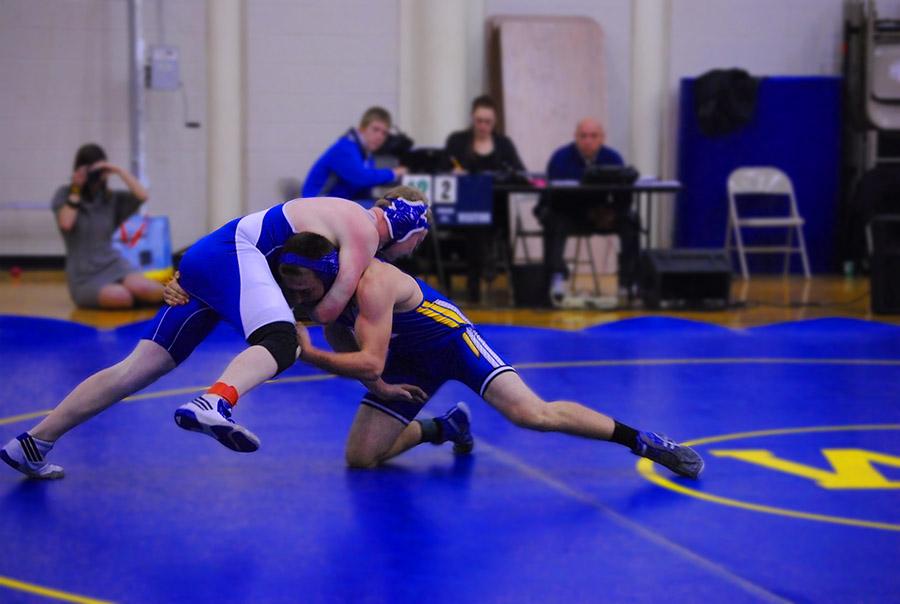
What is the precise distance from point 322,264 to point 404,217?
1.23 feet

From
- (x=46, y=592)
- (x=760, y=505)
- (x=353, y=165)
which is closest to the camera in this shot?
(x=46, y=592)

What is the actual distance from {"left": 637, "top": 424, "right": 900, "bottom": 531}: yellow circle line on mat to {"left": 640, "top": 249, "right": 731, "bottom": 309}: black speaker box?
399 centimetres

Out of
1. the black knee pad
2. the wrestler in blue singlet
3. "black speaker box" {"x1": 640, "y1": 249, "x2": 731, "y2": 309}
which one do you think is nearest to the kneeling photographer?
"black speaker box" {"x1": 640, "y1": 249, "x2": 731, "y2": 309}

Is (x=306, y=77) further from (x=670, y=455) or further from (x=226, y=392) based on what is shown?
(x=226, y=392)

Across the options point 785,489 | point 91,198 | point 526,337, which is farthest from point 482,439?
point 91,198

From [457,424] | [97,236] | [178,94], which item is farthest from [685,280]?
[178,94]

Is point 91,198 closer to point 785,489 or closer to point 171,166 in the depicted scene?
point 171,166

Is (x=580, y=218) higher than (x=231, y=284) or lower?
lower

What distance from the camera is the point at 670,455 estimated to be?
158 inches

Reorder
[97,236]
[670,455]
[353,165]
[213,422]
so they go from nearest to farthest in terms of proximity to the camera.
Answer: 1. [213,422]
2. [670,455]
3. [353,165]
4. [97,236]

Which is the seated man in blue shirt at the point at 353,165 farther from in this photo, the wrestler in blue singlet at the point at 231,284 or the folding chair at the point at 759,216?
the folding chair at the point at 759,216

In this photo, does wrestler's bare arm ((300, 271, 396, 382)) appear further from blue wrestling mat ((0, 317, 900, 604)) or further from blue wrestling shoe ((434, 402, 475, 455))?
blue wrestling shoe ((434, 402, 475, 455))

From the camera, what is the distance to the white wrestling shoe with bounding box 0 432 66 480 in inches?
155

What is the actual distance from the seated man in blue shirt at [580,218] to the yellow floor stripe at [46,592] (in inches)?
243
